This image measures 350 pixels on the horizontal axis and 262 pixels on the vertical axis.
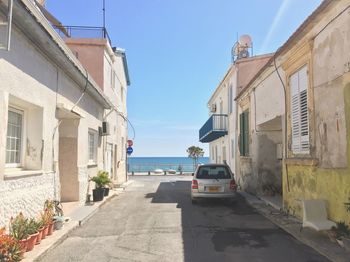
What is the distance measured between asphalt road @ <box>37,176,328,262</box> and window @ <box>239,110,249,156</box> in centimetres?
660

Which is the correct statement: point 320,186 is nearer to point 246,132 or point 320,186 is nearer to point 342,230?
point 342,230

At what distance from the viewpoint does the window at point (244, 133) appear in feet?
61.7

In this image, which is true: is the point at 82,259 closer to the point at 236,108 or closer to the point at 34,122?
the point at 34,122

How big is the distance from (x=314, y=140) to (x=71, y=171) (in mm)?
7652

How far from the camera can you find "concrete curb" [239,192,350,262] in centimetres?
679


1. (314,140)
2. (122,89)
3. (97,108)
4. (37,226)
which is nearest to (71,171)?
(97,108)

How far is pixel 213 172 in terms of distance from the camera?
49.2ft

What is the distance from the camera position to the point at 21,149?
8.62m

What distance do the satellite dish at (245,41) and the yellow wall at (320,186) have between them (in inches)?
599

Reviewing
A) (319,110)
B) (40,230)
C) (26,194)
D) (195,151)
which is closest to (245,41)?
(319,110)

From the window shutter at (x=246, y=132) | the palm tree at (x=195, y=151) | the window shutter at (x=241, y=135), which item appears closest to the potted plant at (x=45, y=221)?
the window shutter at (x=246, y=132)

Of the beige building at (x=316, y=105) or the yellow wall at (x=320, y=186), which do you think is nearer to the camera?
the yellow wall at (x=320, y=186)

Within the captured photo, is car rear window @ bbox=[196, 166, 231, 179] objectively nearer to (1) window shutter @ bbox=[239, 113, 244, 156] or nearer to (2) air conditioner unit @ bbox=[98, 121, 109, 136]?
(2) air conditioner unit @ bbox=[98, 121, 109, 136]

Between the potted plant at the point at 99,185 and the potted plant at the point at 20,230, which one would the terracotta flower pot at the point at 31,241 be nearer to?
the potted plant at the point at 20,230
